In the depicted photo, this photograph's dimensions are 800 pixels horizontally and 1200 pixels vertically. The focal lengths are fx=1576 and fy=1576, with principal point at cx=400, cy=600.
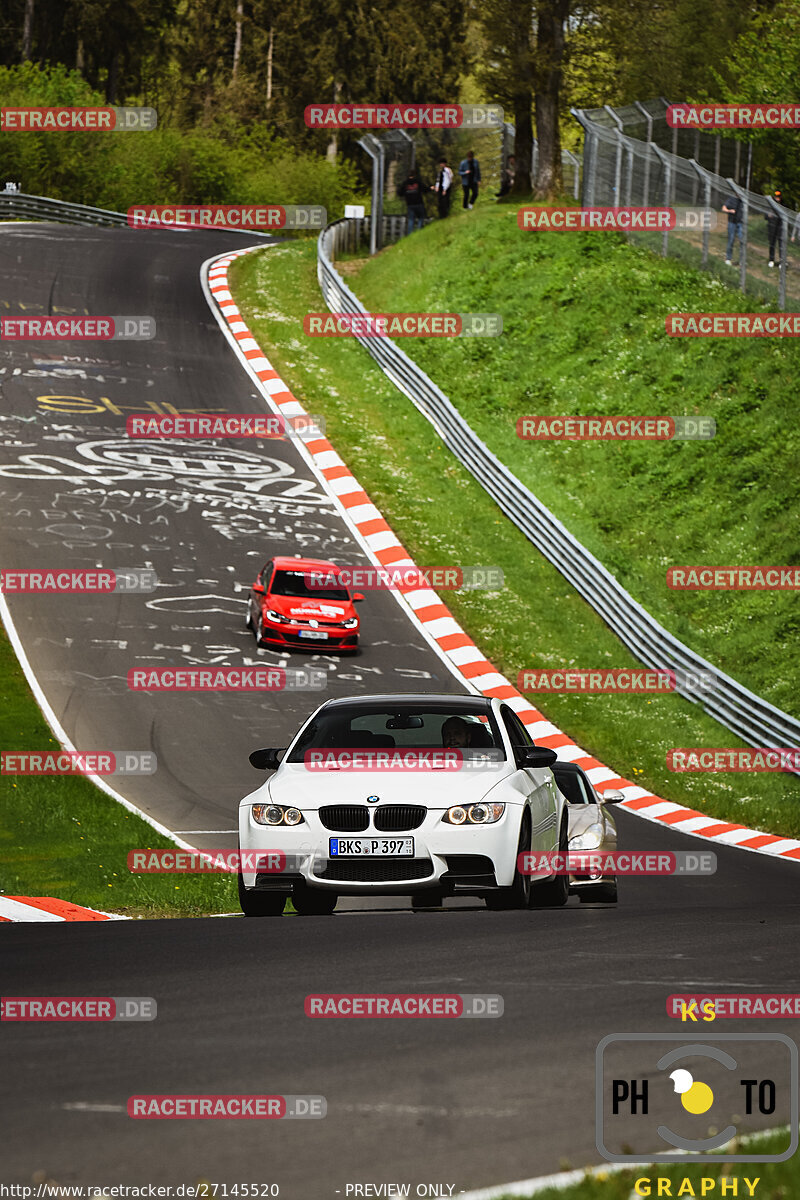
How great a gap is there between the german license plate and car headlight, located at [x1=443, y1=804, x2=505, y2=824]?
31cm

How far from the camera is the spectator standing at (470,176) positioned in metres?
46.0

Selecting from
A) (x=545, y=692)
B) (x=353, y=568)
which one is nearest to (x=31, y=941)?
(x=545, y=692)

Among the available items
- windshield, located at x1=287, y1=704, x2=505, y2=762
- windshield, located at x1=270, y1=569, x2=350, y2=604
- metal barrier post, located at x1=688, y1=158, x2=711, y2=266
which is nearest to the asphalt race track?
windshield, located at x1=287, y1=704, x2=505, y2=762

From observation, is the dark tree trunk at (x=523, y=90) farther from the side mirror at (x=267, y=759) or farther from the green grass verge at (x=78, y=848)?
the side mirror at (x=267, y=759)

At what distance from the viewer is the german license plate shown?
9781 millimetres

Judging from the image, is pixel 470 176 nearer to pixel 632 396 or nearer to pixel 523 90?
pixel 523 90

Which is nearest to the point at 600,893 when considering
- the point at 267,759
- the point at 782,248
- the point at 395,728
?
the point at 395,728

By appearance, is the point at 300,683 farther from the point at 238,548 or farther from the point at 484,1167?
the point at 484,1167

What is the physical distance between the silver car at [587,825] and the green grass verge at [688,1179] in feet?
23.9

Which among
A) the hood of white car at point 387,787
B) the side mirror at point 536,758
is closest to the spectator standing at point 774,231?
the side mirror at point 536,758

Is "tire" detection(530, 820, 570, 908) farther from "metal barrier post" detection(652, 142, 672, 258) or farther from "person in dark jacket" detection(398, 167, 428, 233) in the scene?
"person in dark jacket" detection(398, 167, 428, 233)

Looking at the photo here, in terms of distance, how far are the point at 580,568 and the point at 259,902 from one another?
19108mm

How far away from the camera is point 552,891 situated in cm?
1140

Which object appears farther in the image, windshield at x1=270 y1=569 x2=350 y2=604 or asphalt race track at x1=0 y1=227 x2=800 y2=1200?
windshield at x1=270 y1=569 x2=350 y2=604
